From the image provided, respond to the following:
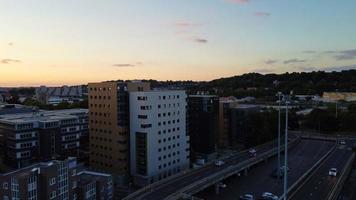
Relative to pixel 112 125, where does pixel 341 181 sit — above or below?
below

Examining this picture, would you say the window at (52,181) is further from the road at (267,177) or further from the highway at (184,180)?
the road at (267,177)

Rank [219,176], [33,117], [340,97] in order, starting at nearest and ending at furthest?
[219,176] → [33,117] → [340,97]

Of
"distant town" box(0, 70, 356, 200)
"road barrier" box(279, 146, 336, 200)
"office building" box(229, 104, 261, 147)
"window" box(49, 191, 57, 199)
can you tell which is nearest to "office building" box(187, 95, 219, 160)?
"distant town" box(0, 70, 356, 200)

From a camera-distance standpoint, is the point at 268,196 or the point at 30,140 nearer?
the point at 268,196

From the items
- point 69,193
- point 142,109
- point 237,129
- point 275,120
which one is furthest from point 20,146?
point 275,120

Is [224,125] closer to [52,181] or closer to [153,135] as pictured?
[153,135]

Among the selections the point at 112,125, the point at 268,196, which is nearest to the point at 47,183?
the point at 112,125

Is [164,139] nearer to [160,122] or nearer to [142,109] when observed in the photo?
[160,122]
